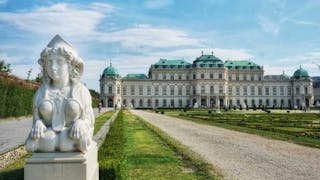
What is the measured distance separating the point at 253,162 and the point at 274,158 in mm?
853

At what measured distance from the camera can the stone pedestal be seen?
3.58m

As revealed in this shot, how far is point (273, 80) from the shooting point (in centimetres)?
9075

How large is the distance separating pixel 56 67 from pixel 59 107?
1.28 ft

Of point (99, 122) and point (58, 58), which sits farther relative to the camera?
point (99, 122)

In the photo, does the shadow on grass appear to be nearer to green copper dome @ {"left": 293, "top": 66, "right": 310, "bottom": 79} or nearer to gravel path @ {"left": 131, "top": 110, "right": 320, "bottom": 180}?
gravel path @ {"left": 131, "top": 110, "right": 320, "bottom": 180}

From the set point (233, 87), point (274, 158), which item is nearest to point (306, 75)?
point (233, 87)

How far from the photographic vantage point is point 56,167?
3.59 meters

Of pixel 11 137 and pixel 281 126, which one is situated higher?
pixel 11 137

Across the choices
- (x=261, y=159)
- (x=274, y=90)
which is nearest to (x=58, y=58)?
(x=261, y=159)

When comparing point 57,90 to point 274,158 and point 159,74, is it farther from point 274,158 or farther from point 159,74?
point 159,74

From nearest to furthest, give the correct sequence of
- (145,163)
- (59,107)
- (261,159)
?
(59,107), (145,163), (261,159)

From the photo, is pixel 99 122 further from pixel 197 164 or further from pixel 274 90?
pixel 274 90

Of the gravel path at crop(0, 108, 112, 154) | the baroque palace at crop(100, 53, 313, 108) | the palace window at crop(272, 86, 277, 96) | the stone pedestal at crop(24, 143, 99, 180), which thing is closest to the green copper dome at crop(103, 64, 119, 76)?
the baroque palace at crop(100, 53, 313, 108)

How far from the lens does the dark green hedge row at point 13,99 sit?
2540cm
